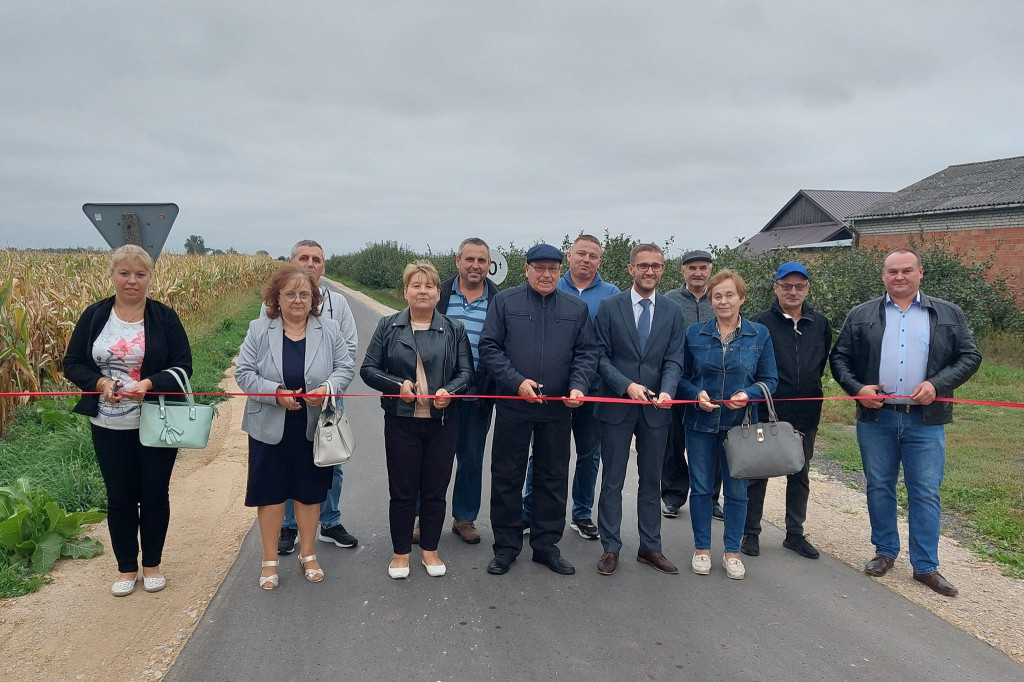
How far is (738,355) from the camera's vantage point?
14.9ft

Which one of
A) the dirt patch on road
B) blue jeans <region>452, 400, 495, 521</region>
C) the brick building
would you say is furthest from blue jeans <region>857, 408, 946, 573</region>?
the brick building

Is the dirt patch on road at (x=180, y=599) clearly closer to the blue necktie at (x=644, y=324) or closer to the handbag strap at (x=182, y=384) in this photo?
the handbag strap at (x=182, y=384)

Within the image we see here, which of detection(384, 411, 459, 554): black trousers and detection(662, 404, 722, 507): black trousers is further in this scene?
detection(662, 404, 722, 507): black trousers

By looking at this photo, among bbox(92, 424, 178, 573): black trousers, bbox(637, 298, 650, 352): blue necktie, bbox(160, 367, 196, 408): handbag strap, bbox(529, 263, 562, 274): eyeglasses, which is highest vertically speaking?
bbox(529, 263, 562, 274): eyeglasses

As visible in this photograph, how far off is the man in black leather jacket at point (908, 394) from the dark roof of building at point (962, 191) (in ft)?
55.8

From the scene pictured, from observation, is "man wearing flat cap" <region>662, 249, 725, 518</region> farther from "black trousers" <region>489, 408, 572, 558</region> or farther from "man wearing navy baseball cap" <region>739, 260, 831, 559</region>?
"black trousers" <region>489, 408, 572, 558</region>

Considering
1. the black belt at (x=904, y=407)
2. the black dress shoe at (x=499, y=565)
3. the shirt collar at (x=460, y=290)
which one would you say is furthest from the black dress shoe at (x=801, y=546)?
the shirt collar at (x=460, y=290)

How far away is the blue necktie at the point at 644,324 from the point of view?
4.64 metres

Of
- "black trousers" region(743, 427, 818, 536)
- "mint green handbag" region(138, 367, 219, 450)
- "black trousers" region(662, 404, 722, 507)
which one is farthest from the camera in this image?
"black trousers" region(662, 404, 722, 507)

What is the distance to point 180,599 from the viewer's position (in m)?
3.99

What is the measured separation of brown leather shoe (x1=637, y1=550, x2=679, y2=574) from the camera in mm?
4508

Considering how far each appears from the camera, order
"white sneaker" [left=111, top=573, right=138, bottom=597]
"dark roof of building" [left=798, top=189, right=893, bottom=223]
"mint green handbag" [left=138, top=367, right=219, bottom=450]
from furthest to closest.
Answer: "dark roof of building" [left=798, top=189, right=893, bottom=223], "white sneaker" [left=111, top=573, right=138, bottom=597], "mint green handbag" [left=138, top=367, right=219, bottom=450]

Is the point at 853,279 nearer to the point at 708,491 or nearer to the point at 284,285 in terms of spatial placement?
the point at 708,491

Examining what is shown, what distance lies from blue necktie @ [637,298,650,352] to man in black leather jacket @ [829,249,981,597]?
143 centimetres
